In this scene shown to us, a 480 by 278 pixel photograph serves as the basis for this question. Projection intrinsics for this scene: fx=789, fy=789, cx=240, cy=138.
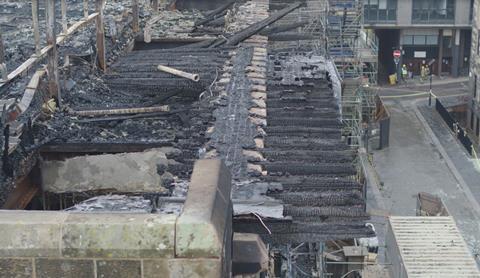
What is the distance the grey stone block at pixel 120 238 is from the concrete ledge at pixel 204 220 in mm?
110

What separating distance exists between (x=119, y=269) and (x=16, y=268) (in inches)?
38.1

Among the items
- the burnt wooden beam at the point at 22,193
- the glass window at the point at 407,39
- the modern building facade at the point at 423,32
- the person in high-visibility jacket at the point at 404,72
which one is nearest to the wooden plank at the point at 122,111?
the burnt wooden beam at the point at 22,193

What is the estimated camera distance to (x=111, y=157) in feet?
50.1

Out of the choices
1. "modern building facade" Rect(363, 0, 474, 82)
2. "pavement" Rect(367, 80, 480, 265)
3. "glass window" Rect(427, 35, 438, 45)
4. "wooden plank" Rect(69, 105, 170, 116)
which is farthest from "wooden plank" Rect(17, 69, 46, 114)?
"glass window" Rect(427, 35, 438, 45)

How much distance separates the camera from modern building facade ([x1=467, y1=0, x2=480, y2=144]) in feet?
183

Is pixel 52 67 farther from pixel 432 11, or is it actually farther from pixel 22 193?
pixel 432 11

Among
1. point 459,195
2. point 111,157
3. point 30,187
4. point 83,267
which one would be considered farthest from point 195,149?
point 459,195

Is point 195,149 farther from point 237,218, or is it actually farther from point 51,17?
point 51,17

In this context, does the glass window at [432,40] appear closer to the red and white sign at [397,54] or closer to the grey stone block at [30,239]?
the red and white sign at [397,54]

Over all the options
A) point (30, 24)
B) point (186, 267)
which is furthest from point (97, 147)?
point (30, 24)

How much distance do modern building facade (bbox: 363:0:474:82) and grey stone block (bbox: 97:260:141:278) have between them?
2439 inches

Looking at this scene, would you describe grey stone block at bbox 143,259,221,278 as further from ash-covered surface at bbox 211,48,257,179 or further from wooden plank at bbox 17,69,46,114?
wooden plank at bbox 17,69,46,114

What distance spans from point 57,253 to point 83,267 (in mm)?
271

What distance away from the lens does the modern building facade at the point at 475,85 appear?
5569 centimetres
